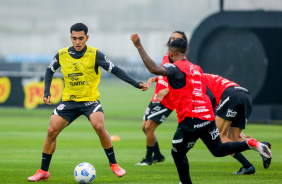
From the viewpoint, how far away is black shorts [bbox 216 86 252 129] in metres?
10.0

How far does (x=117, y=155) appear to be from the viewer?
13.0m

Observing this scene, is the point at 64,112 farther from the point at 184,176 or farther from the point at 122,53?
the point at 122,53

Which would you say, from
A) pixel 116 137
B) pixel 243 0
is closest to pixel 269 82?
pixel 243 0

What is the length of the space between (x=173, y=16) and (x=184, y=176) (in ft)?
158

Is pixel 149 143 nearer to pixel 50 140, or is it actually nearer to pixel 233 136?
pixel 233 136

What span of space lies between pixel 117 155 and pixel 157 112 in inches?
76.0

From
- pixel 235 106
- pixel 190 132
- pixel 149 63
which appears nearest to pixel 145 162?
pixel 235 106

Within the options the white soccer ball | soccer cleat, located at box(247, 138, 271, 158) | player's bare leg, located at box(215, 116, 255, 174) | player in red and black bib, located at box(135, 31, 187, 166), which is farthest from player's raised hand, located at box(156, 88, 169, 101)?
soccer cleat, located at box(247, 138, 271, 158)

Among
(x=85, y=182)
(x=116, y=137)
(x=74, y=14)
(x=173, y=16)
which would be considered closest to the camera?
(x=85, y=182)

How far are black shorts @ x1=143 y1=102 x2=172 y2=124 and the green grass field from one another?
0.88m

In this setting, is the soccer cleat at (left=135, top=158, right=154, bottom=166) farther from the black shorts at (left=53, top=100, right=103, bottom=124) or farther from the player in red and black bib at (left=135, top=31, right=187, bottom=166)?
the black shorts at (left=53, top=100, right=103, bottom=124)

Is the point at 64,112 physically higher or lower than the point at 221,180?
higher

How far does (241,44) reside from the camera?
74.4 ft

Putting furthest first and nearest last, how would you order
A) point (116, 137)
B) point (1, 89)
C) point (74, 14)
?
point (74, 14)
point (1, 89)
point (116, 137)
